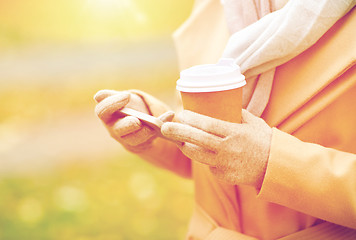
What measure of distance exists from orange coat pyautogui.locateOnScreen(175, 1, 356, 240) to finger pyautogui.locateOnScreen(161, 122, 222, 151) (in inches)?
5.8

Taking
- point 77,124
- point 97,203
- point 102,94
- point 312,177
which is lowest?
point 97,203

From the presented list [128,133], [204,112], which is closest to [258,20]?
[204,112]

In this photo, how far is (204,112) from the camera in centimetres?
74

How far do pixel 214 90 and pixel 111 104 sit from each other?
12.7 inches

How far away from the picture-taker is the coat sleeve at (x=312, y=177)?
2.35 feet

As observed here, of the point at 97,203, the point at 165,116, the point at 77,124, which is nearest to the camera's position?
the point at 165,116

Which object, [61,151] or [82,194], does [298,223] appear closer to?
[82,194]

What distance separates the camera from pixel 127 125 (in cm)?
85

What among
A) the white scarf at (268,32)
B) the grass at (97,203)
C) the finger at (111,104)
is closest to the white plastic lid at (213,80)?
the white scarf at (268,32)

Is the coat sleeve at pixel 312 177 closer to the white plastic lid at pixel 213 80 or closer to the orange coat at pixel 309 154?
the orange coat at pixel 309 154

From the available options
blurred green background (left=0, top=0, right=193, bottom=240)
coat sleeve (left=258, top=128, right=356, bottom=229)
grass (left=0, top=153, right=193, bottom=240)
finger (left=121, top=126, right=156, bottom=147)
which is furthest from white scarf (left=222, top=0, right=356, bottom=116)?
grass (left=0, top=153, right=193, bottom=240)

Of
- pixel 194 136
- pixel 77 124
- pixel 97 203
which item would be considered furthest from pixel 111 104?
pixel 77 124

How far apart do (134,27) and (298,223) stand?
6.18 feet

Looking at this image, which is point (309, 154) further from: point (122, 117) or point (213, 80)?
point (122, 117)
